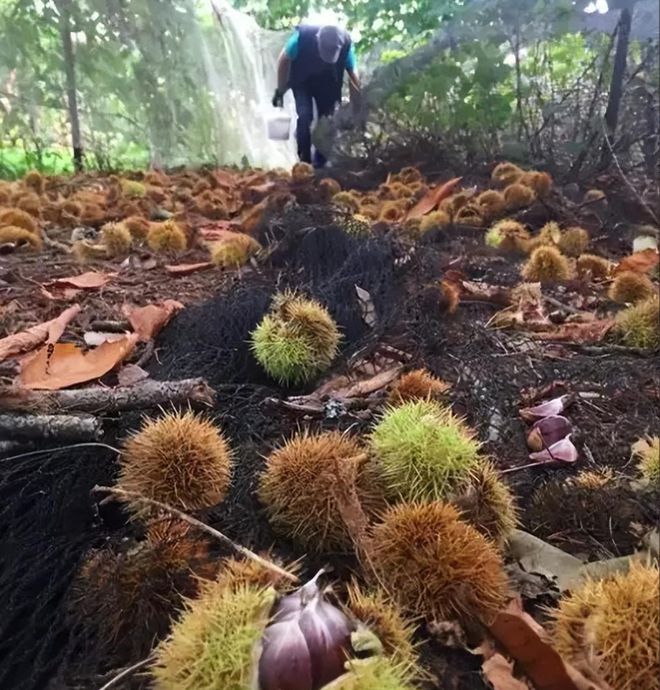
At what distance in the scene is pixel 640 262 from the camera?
1.11m

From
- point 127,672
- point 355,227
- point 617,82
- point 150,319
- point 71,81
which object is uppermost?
point 71,81

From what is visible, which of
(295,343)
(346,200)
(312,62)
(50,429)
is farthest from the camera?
(346,200)

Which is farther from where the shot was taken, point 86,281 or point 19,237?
point 19,237

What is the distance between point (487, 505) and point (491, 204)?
→ 169 cm

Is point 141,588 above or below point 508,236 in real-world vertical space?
below

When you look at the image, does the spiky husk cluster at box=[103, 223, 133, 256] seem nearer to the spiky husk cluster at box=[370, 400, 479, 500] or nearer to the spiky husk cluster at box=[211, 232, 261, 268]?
the spiky husk cluster at box=[211, 232, 261, 268]

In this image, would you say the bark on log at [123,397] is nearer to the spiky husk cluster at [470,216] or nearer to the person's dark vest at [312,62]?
the person's dark vest at [312,62]

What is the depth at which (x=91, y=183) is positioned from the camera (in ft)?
11.8

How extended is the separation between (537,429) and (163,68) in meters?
2.81

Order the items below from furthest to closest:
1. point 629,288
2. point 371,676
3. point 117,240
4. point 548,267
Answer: point 117,240
point 548,267
point 629,288
point 371,676

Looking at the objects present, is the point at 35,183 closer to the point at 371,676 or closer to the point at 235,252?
the point at 235,252

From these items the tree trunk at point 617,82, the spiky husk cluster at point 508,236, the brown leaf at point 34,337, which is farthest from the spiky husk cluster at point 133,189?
the tree trunk at point 617,82

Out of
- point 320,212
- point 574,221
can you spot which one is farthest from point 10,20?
point 574,221

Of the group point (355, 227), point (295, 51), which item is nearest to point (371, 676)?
point (355, 227)
